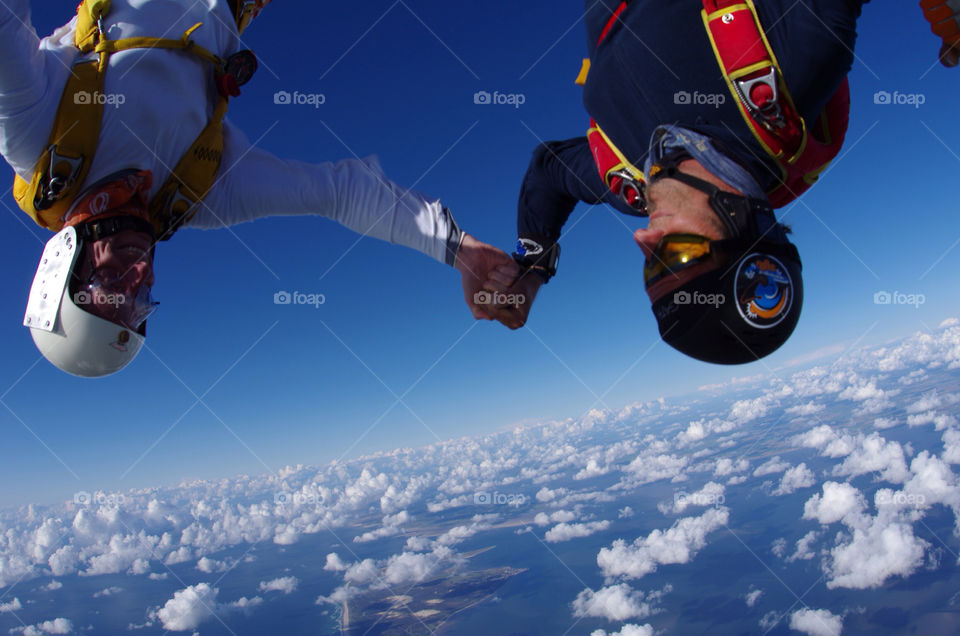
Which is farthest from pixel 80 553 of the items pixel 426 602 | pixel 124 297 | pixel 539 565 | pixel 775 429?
pixel 775 429

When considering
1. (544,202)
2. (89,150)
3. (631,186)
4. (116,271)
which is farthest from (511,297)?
(89,150)

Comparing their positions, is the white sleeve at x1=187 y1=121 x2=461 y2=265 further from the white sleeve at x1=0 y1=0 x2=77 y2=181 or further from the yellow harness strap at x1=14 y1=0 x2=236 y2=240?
the white sleeve at x1=0 y1=0 x2=77 y2=181

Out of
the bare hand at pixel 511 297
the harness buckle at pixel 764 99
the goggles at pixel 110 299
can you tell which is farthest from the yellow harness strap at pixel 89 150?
the harness buckle at pixel 764 99

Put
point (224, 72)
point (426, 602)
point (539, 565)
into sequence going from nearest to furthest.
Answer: point (224, 72) < point (426, 602) < point (539, 565)

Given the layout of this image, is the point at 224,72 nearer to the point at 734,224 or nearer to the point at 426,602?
the point at 734,224

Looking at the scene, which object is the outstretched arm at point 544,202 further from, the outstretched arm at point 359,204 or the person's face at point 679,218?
the person's face at point 679,218

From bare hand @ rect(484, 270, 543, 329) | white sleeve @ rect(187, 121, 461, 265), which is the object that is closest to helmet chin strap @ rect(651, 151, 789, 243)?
bare hand @ rect(484, 270, 543, 329)
